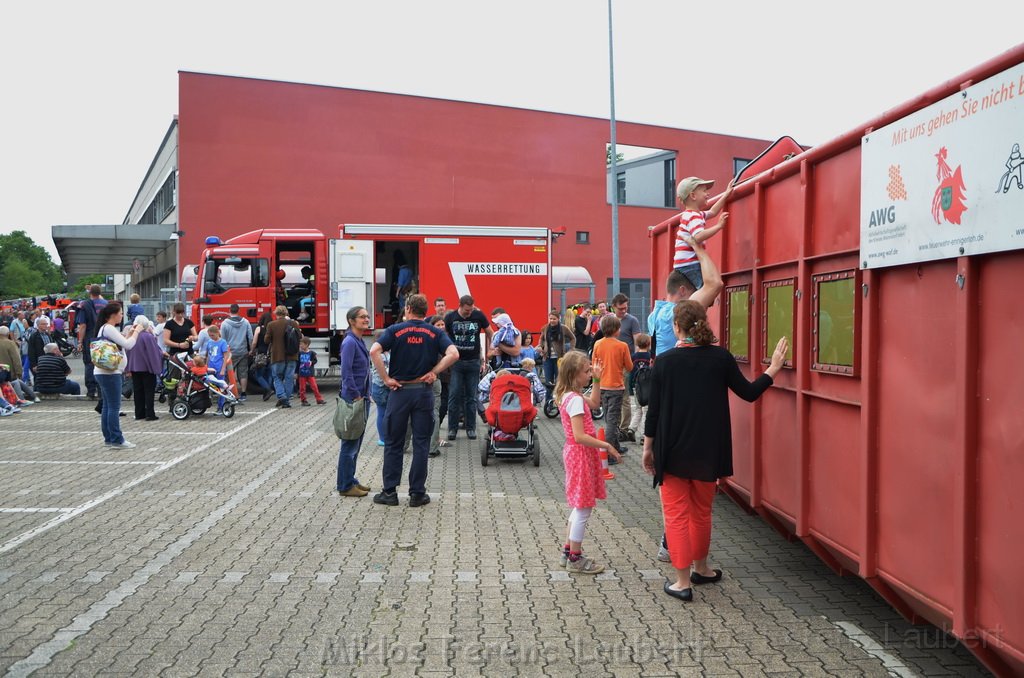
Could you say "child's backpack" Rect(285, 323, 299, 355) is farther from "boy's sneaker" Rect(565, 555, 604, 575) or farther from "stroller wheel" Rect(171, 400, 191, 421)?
"boy's sneaker" Rect(565, 555, 604, 575)

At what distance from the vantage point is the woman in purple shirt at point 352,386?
8.73m

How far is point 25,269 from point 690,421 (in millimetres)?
155327

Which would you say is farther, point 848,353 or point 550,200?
point 550,200

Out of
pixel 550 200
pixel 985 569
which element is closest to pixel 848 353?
pixel 985 569

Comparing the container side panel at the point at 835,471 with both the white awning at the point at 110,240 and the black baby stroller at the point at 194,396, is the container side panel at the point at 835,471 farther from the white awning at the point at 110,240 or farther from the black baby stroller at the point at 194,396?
the white awning at the point at 110,240

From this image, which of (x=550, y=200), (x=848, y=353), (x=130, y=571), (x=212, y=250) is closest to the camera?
(x=848, y=353)

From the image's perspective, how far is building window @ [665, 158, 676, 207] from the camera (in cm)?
4178

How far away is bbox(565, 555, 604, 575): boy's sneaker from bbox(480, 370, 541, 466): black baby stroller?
445cm

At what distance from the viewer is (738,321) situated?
22.2 ft

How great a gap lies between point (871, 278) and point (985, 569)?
1.54 metres

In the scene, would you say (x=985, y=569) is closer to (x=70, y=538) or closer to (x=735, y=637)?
(x=735, y=637)

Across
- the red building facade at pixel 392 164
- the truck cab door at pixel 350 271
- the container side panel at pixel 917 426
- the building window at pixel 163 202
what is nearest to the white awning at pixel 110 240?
the red building facade at pixel 392 164

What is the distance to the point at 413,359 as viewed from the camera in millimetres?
8305

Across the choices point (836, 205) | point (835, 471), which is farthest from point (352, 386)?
point (836, 205)
